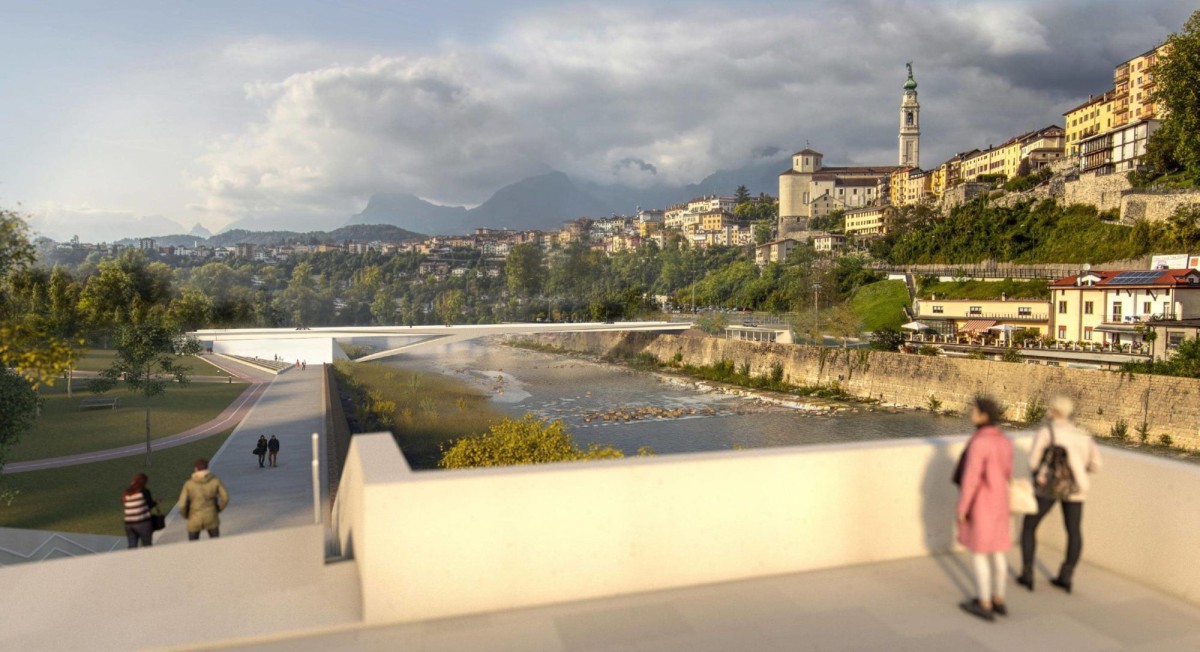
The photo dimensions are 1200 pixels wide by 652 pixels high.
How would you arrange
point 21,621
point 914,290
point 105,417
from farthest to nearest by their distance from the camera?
point 914,290 → point 105,417 → point 21,621

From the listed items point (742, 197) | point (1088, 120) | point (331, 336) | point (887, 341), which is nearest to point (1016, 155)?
point (1088, 120)

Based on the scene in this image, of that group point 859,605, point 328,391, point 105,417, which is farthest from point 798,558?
point 328,391

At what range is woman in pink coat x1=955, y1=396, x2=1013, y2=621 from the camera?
3.05 m

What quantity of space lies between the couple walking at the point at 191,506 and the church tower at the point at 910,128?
111 meters

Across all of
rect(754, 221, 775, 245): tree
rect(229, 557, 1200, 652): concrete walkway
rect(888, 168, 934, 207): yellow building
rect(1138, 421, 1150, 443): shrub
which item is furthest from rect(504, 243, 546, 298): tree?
rect(229, 557, 1200, 652): concrete walkway

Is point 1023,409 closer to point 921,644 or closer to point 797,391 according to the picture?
point 797,391

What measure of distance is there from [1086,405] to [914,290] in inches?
927

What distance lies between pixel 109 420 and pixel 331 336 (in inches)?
786

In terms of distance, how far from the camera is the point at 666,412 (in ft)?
100

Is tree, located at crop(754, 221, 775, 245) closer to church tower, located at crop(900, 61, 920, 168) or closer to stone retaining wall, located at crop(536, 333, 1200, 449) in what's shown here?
church tower, located at crop(900, 61, 920, 168)

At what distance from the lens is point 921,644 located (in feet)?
9.59

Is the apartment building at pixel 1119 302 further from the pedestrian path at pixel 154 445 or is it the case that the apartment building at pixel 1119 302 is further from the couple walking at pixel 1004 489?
the pedestrian path at pixel 154 445

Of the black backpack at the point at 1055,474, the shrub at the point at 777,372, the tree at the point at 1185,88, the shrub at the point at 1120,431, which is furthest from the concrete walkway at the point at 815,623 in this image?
the tree at the point at 1185,88

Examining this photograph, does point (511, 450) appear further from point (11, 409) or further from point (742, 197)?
point (742, 197)
